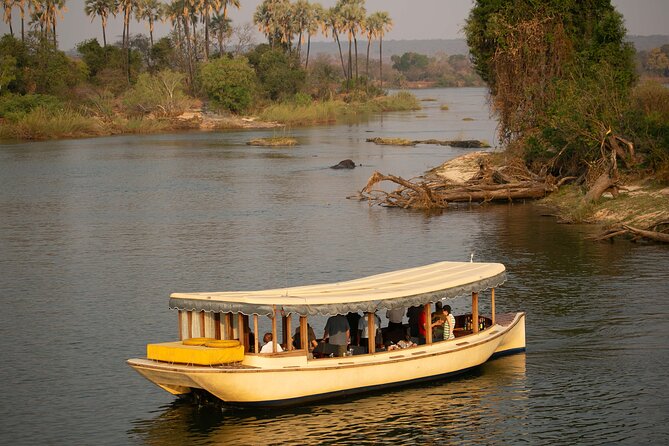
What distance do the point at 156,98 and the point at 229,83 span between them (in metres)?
8.92

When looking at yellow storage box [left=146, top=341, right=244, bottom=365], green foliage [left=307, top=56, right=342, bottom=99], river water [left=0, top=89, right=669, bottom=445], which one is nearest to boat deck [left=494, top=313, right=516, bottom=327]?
river water [left=0, top=89, right=669, bottom=445]

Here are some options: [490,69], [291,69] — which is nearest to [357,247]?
[490,69]

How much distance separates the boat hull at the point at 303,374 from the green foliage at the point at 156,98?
327ft

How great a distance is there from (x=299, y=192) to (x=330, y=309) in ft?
123

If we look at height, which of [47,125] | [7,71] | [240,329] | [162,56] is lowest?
[240,329]

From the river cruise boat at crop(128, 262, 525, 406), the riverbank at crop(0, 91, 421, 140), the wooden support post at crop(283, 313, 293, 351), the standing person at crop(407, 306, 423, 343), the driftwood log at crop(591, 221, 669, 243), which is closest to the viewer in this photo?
the river cruise boat at crop(128, 262, 525, 406)

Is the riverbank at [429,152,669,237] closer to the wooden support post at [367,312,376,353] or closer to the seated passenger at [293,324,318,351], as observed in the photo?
the wooden support post at [367,312,376,353]

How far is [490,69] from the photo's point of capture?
197 feet

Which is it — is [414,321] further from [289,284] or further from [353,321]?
[289,284]

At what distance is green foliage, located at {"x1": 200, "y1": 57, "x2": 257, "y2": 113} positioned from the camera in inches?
4833

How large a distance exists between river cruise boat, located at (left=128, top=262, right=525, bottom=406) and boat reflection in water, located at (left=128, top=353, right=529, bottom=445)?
33cm

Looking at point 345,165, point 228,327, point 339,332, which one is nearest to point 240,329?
point 228,327

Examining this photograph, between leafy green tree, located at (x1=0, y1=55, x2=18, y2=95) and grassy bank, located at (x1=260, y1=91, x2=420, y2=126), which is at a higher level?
leafy green tree, located at (x1=0, y1=55, x2=18, y2=95)

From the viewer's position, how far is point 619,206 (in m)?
42.9
